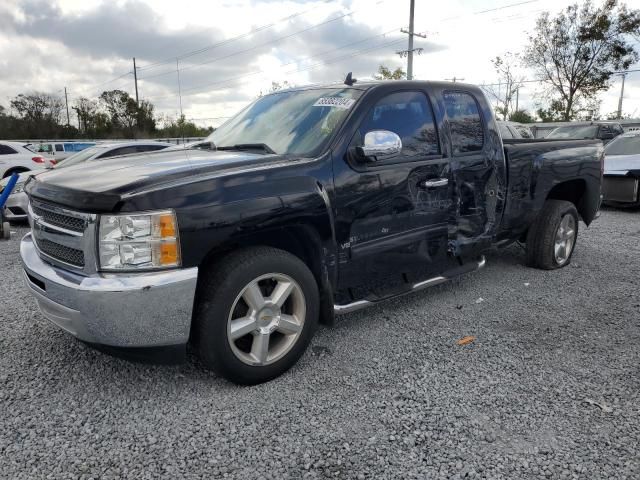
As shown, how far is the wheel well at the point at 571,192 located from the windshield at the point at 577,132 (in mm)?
11621

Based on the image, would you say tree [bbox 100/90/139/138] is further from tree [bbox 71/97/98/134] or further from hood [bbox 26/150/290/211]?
hood [bbox 26/150/290/211]

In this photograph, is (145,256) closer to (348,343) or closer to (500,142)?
(348,343)

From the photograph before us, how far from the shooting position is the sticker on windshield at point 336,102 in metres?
3.49

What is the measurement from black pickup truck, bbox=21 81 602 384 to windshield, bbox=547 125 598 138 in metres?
13.7

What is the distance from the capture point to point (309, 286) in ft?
10.1

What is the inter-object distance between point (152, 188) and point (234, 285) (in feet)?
2.21

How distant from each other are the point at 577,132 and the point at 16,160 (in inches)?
662

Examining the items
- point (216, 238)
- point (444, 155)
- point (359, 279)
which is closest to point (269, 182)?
point (216, 238)

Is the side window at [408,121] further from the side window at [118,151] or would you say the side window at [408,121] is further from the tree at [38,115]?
the tree at [38,115]

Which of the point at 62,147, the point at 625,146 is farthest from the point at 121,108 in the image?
the point at 625,146

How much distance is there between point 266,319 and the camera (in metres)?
2.95

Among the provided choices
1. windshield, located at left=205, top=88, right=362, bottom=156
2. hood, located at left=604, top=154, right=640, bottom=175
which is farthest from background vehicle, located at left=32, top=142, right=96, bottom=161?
windshield, located at left=205, top=88, right=362, bottom=156

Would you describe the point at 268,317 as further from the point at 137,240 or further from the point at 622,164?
the point at 622,164

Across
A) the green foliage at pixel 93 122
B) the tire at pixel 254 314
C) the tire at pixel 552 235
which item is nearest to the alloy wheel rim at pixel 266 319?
the tire at pixel 254 314
